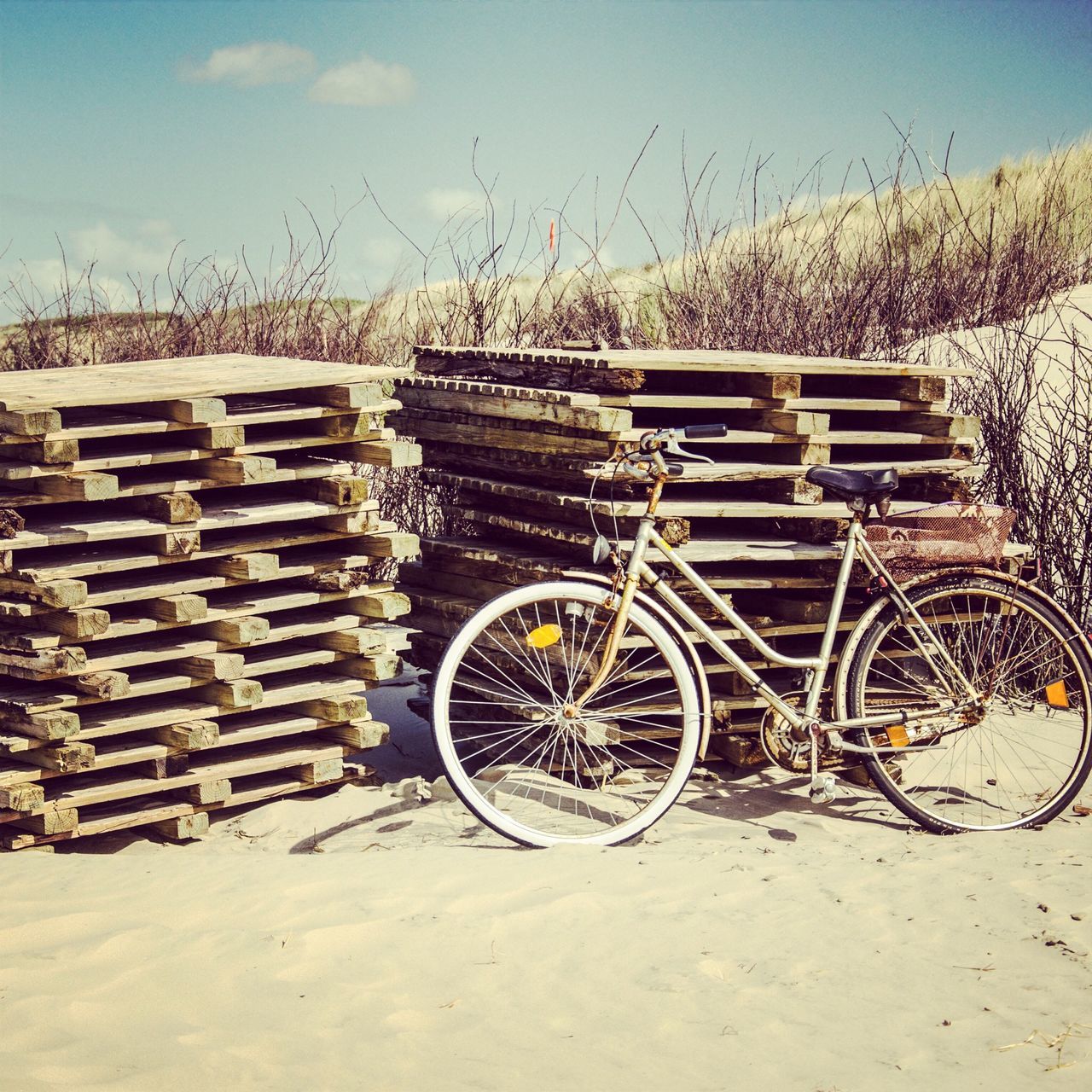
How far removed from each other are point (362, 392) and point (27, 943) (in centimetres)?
257

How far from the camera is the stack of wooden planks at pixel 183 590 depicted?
15.5 ft

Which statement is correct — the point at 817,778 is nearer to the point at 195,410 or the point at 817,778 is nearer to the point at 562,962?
the point at 562,962

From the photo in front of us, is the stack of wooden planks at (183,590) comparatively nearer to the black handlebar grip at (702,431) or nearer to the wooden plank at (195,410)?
the wooden plank at (195,410)

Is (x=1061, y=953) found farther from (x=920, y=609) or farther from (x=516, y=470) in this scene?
(x=516, y=470)

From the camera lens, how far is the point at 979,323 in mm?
10914

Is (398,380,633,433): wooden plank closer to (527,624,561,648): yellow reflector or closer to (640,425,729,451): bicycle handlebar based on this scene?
(640,425,729,451): bicycle handlebar

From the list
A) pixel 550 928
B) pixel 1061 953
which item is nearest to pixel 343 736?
pixel 550 928

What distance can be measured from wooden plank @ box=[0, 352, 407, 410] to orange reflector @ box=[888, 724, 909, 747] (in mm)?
2626

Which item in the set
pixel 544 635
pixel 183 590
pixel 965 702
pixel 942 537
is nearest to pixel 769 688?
pixel 965 702

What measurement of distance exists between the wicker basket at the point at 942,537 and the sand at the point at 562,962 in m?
1.11

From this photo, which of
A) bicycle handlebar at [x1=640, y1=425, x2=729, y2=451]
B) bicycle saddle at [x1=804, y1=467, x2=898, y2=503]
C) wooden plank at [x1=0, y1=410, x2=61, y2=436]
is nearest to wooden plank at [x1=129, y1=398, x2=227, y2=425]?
wooden plank at [x1=0, y1=410, x2=61, y2=436]

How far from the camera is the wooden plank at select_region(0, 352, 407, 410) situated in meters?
4.71

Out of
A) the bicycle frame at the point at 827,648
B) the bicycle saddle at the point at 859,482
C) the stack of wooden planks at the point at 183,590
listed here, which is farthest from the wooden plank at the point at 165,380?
the bicycle saddle at the point at 859,482

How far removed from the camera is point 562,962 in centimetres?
360
